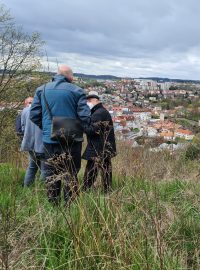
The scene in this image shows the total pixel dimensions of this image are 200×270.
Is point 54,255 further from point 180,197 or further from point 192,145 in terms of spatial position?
point 192,145

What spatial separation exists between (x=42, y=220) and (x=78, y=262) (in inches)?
32.7

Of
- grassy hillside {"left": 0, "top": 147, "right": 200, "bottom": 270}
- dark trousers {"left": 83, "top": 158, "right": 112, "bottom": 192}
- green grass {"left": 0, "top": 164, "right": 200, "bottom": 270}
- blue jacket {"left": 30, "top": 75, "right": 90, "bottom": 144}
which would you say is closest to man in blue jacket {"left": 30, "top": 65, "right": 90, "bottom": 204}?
blue jacket {"left": 30, "top": 75, "right": 90, "bottom": 144}

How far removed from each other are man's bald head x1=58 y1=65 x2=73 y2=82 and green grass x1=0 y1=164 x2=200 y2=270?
1.43 metres

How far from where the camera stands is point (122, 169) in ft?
18.4

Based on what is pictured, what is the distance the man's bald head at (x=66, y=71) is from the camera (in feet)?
15.8

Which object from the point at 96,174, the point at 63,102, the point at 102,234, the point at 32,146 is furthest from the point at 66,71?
the point at 102,234

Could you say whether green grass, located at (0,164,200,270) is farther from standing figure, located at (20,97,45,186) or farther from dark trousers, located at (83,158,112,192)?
standing figure, located at (20,97,45,186)

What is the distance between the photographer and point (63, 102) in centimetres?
469

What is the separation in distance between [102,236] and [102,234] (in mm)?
14

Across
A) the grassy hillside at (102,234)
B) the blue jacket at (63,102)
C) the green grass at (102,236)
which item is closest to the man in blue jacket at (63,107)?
the blue jacket at (63,102)

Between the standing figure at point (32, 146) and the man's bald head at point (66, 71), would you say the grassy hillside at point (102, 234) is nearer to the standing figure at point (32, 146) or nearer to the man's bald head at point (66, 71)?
the standing figure at point (32, 146)

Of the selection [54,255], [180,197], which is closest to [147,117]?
[180,197]

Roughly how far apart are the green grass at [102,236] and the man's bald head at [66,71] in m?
1.43

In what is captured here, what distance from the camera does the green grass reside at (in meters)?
2.62
